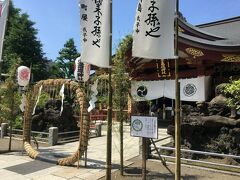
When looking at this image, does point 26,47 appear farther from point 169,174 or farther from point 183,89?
point 169,174

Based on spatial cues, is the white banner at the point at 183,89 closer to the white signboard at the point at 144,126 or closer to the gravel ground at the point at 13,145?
the gravel ground at the point at 13,145

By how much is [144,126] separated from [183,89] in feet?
38.6

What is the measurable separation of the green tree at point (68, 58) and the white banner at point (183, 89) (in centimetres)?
1440

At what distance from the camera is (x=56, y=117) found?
1747 centimetres

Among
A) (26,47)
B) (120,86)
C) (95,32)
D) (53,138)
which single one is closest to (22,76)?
(53,138)

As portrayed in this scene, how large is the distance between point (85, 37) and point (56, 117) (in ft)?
35.8

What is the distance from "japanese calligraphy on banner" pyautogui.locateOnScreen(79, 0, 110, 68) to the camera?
712 centimetres

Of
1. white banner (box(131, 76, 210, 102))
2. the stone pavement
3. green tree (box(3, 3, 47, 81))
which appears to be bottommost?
the stone pavement

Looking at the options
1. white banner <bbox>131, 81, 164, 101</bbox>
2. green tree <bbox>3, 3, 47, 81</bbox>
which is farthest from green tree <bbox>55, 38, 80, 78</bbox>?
white banner <bbox>131, 81, 164, 101</bbox>

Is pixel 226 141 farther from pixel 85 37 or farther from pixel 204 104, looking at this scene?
Answer: pixel 85 37

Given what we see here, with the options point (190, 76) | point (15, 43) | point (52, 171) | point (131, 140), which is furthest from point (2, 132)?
point (15, 43)

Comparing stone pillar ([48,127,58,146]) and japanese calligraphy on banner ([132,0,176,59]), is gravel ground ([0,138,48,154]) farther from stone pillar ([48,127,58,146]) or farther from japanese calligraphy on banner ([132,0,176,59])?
japanese calligraphy on banner ([132,0,176,59])

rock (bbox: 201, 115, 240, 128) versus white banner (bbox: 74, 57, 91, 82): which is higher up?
white banner (bbox: 74, 57, 91, 82)

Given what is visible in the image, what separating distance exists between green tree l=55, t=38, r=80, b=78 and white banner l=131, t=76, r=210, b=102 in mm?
14401
